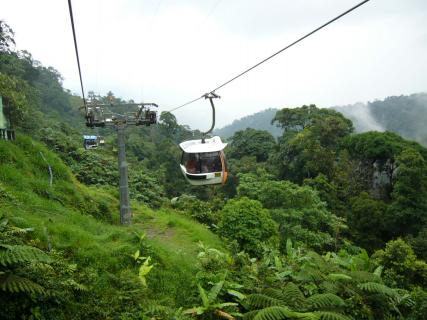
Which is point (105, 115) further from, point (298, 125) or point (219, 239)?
point (298, 125)

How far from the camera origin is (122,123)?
43.9 feet

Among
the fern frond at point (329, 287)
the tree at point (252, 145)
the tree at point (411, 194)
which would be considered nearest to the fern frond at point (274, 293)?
the fern frond at point (329, 287)

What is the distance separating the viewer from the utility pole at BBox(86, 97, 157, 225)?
13.0 m

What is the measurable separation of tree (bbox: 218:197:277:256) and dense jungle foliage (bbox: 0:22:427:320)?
0.04 m

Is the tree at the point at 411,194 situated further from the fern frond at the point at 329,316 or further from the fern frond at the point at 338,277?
the fern frond at the point at 329,316

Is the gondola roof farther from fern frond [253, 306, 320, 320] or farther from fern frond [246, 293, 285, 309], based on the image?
fern frond [253, 306, 320, 320]

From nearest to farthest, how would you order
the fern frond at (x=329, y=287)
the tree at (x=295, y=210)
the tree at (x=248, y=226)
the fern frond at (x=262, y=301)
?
the fern frond at (x=262, y=301) → the fern frond at (x=329, y=287) → the tree at (x=248, y=226) → the tree at (x=295, y=210)

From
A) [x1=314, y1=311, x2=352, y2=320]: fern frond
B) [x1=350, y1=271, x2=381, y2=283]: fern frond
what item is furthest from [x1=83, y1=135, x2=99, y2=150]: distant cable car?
[x1=314, y1=311, x2=352, y2=320]: fern frond

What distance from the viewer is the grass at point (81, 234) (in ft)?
23.8

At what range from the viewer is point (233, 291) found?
7.55 metres

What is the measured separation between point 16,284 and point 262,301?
4.33 m

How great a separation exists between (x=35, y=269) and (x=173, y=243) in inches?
308

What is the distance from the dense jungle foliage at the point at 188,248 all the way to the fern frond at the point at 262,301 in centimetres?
2

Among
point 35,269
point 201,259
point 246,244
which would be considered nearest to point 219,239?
point 246,244
